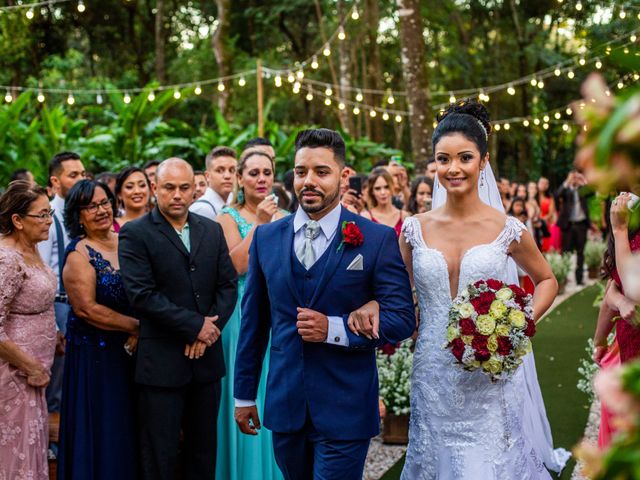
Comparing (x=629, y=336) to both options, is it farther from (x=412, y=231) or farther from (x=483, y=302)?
(x=412, y=231)

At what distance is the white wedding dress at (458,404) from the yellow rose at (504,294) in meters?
0.27

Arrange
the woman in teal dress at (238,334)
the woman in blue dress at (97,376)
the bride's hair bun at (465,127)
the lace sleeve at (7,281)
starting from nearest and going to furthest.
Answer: the bride's hair bun at (465,127), the lace sleeve at (7,281), the woman in blue dress at (97,376), the woman in teal dress at (238,334)

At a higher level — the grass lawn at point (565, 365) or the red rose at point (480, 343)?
the red rose at point (480, 343)

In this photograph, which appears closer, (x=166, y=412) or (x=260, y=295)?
(x=260, y=295)

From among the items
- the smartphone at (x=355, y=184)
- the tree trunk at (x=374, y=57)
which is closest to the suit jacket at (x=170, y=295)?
the smartphone at (x=355, y=184)

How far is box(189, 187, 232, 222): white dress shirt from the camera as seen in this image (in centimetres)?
636

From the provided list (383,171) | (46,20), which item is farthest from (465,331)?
(46,20)

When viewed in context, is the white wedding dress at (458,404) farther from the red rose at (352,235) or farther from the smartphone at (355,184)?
the smartphone at (355,184)

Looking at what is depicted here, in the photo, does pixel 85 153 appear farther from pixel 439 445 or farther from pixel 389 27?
pixel 389 27

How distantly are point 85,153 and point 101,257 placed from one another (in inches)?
332

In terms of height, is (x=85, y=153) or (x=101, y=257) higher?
(x=85, y=153)

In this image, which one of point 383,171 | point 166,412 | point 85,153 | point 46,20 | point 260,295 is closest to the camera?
point 260,295

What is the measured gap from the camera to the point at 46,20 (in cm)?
2858

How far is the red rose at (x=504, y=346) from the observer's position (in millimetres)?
3674
